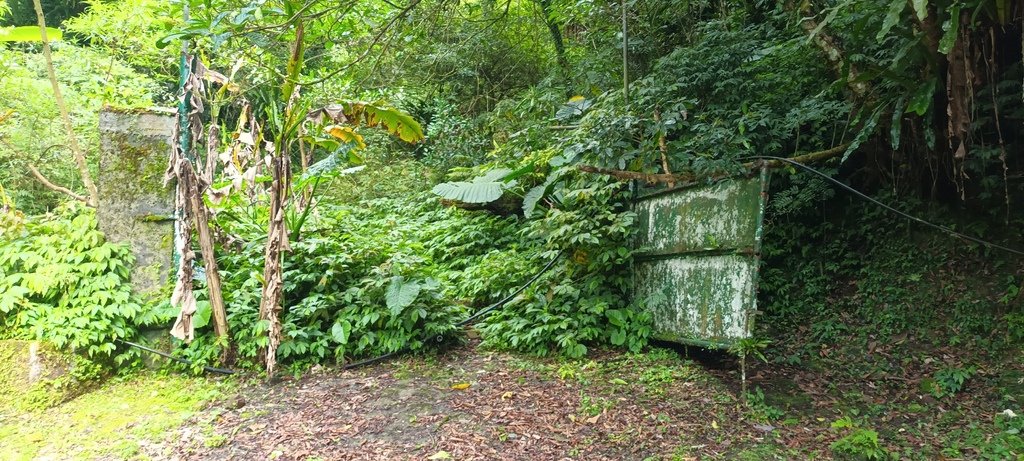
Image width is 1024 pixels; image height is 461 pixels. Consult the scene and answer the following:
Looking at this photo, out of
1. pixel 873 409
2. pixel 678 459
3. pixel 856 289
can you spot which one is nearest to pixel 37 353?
pixel 678 459

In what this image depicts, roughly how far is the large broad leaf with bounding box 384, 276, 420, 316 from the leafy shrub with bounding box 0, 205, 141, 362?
2.03 meters

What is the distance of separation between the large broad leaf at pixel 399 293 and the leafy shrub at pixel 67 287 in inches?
80.0

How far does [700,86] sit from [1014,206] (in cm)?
246

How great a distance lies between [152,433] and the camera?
11.3 ft

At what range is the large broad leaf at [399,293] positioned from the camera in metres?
4.44

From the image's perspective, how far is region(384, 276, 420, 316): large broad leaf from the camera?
14.6 ft

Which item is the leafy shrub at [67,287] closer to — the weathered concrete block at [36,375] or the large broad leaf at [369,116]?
the weathered concrete block at [36,375]

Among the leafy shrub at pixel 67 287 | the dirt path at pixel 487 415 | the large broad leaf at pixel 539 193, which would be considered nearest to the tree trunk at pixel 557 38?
the large broad leaf at pixel 539 193

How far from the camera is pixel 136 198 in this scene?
186 inches

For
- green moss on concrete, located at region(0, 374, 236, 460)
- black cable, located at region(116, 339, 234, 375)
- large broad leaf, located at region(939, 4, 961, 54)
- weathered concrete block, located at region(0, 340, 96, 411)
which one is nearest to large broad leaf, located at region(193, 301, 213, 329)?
black cable, located at region(116, 339, 234, 375)

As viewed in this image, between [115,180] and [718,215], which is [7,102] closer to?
[115,180]

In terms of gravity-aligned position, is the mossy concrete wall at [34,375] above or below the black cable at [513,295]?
below

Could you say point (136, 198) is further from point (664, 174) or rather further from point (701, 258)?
point (701, 258)

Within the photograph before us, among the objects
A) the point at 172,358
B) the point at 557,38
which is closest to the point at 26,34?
the point at 172,358
